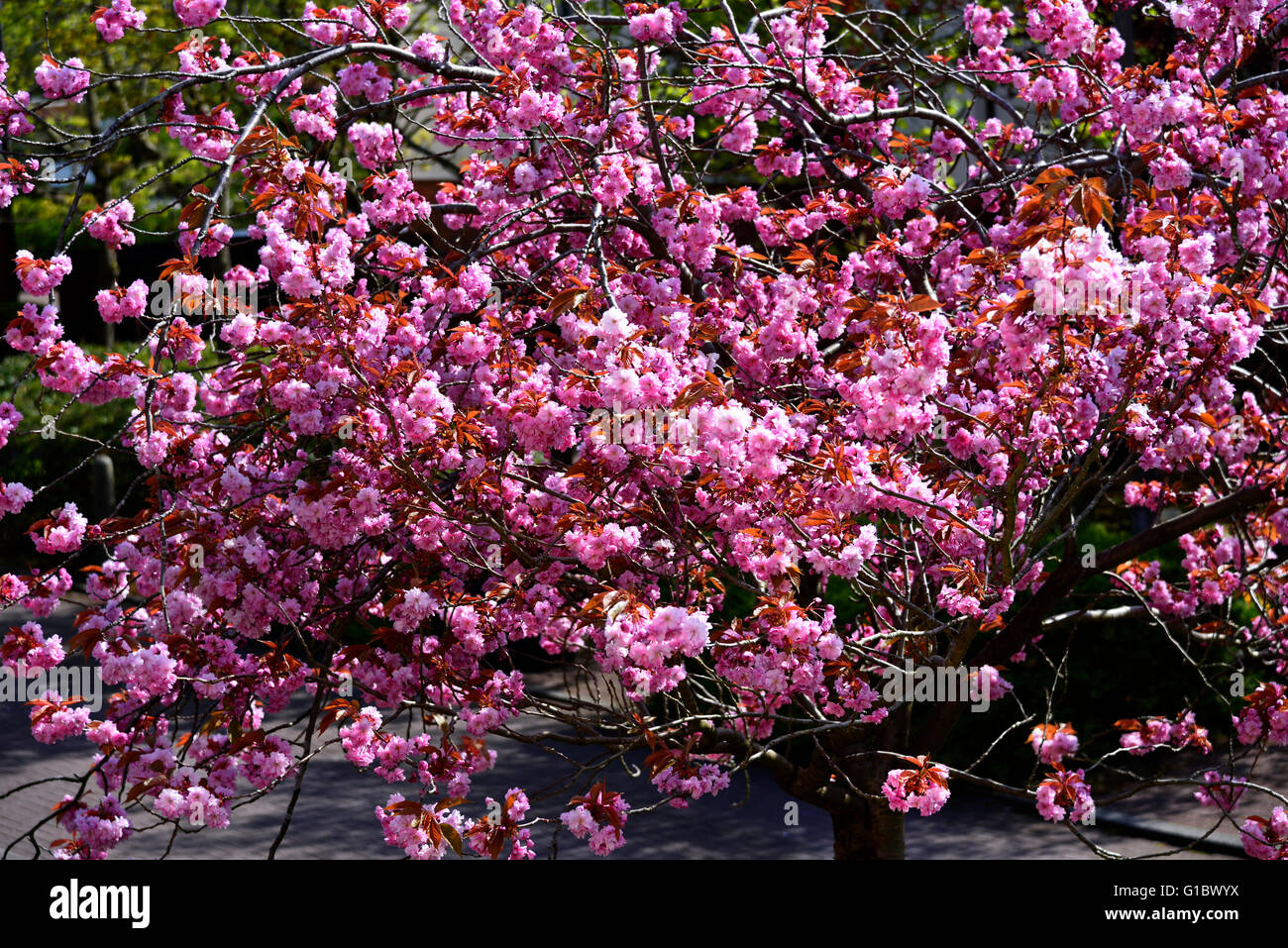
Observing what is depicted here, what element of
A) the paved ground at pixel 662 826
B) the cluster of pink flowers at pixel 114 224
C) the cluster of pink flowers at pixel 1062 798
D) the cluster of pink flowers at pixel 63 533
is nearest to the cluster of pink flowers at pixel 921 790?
the cluster of pink flowers at pixel 1062 798

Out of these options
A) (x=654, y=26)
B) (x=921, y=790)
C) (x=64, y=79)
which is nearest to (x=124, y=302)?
(x=64, y=79)

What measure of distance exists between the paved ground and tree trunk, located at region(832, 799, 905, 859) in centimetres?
213

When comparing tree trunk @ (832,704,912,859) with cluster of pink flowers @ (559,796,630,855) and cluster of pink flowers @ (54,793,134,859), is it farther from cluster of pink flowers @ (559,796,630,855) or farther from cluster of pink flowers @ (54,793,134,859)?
cluster of pink flowers @ (54,793,134,859)

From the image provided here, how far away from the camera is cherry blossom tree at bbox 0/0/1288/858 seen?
4.26 meters

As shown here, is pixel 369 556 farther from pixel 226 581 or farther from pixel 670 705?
pixel 670 705

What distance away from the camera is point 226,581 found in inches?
178

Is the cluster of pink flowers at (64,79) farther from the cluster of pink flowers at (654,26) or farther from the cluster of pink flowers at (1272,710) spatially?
the cluster of pink flowers at (1272,710)

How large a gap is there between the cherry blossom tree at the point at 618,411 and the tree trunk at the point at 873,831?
0.06ft

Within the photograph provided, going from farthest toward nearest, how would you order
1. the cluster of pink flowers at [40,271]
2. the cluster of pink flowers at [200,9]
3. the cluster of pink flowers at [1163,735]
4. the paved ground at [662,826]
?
the paved ground at [662,826] < the cluster of pink flowers at [1163,735] < the cluster of pink flowers at [200,9] < the cluster of pink flowers at [40,271]

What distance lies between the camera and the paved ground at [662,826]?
785cm

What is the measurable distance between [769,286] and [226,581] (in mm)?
2786

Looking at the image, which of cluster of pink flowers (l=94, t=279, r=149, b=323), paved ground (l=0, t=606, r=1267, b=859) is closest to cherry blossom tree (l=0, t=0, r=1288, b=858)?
cluster of pink flowers (l=94, t=279, r=149, b=323)

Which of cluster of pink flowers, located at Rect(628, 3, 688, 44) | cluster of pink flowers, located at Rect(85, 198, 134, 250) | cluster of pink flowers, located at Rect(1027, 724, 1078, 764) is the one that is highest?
cluster of pink flowers, located at Rect(628, 3, 688, 44)
